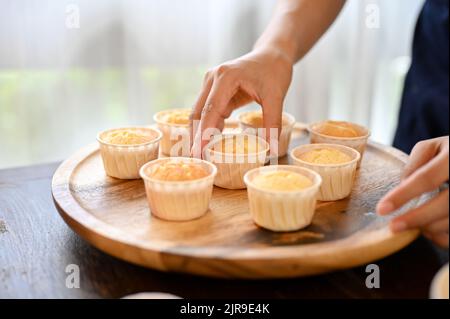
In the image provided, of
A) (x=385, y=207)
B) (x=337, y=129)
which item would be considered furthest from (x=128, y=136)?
(x=385, y=207)

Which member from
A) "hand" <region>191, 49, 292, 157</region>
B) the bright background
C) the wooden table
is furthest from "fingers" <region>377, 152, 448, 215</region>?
the bright background

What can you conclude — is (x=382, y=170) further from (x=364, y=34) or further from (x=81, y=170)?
(x=364, y=34)

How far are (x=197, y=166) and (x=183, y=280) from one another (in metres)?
0.38

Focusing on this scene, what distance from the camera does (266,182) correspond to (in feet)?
4.11

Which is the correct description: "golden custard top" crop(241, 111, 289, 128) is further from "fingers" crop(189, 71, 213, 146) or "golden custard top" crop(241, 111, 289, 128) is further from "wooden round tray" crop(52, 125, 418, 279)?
"wooden round tray" crop(52, 125, 418, 279)

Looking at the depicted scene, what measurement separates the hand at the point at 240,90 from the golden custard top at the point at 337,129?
21 cm

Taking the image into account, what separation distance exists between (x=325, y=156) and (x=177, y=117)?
0.58 meters

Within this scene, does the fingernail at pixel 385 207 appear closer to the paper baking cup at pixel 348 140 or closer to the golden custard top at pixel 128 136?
the paper baking cup at pixel 348 140

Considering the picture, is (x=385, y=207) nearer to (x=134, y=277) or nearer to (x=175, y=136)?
(x=134, y=277)

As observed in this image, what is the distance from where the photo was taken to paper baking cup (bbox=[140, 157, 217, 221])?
124cm

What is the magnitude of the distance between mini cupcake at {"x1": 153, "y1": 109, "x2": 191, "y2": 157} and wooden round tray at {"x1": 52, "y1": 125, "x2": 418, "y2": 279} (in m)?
0.25

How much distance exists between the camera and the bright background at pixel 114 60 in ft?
7.58

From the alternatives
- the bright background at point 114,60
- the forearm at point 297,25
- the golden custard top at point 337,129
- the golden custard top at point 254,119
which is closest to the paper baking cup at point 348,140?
the golden custard top at point 337,129

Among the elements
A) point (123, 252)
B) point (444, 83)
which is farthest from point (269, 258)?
point (444, 83)
